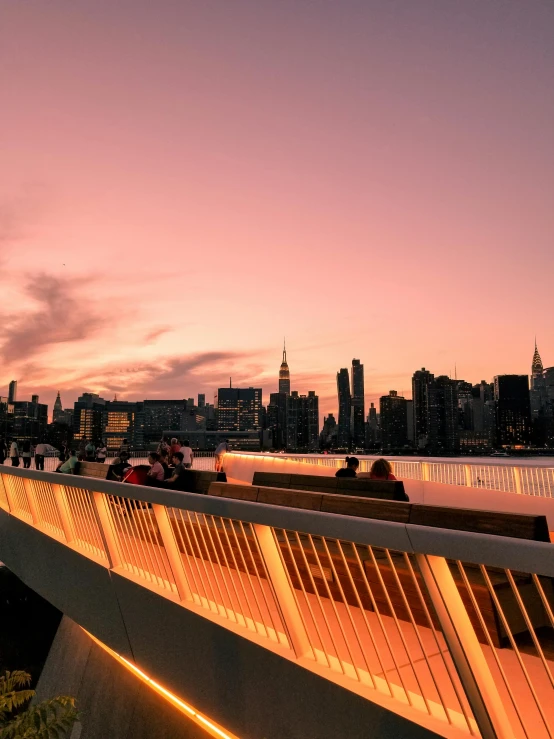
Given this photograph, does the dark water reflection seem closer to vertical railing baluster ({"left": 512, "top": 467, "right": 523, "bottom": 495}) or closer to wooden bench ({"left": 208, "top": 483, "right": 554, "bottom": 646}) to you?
vertical railing baluster ({"left": 512, "top": 467, "right": 523, "bottom": 495})

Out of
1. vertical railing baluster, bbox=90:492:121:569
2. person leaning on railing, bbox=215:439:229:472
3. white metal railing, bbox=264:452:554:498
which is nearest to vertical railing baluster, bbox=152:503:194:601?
vertical railing baluster, bbox=90:492:121:569

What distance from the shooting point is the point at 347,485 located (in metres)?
9.83

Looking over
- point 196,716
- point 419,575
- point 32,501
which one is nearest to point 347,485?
point 419,575

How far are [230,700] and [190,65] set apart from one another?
56.3 feet

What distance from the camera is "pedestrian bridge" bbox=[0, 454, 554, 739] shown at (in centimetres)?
239

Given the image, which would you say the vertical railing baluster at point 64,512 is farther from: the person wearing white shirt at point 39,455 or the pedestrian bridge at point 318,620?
the person wearing white shirt at point 39,455

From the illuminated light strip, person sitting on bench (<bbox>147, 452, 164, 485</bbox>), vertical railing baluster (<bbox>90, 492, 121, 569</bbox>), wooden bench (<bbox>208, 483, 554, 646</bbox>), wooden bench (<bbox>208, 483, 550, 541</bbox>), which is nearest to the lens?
wooden bench (<bbox>208, 483, 554, 646</bbox>)

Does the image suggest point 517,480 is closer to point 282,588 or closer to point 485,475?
point 485,475

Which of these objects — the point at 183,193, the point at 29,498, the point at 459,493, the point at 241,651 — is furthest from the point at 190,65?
the point at 241,651

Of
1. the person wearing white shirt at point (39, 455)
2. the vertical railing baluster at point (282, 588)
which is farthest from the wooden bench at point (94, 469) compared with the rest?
the vertical railing baluster at point (282, 588)

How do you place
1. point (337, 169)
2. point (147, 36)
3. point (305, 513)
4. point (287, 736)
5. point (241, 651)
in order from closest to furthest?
point (305, 513) → point (287, 736) → point (241, 651) → point (147, 36) → point (337, 169)

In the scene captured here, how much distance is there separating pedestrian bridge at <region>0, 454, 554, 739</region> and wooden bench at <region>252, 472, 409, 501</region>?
2297 mm

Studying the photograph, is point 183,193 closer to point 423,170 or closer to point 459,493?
point 423,170

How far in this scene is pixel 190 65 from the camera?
54.3ft
